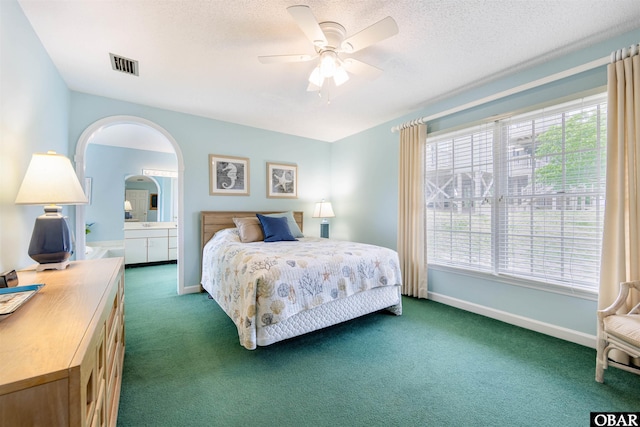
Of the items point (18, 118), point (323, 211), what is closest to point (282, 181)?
point (323, 211)

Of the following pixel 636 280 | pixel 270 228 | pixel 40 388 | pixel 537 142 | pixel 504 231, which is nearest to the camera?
pixel 40 388

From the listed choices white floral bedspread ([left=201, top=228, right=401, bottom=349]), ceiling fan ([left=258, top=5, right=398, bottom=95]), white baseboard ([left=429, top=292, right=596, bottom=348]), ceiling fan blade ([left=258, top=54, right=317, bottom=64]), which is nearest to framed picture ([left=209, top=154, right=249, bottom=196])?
white floral bedspread ([left=201, top=228, right=401, bottom=349])

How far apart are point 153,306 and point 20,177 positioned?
1927 millimetres

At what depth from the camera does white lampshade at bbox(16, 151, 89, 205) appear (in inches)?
59.0

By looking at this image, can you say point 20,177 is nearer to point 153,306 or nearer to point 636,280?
point 153,306

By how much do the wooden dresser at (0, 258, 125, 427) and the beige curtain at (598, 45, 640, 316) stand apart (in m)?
3.05

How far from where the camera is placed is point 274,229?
11.3 feet

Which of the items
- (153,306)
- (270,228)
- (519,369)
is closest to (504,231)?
(519,369)

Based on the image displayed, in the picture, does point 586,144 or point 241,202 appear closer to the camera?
point 586,144

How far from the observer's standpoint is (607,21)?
1.90 metres

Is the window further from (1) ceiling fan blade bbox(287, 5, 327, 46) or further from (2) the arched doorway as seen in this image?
(2) the arched doorway

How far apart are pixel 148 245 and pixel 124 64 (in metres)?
3.77

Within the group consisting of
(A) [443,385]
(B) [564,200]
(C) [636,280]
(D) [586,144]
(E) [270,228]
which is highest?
(D) [586,144]

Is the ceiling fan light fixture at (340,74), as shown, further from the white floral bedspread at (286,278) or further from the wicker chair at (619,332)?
the wicker chair at (619,332)
